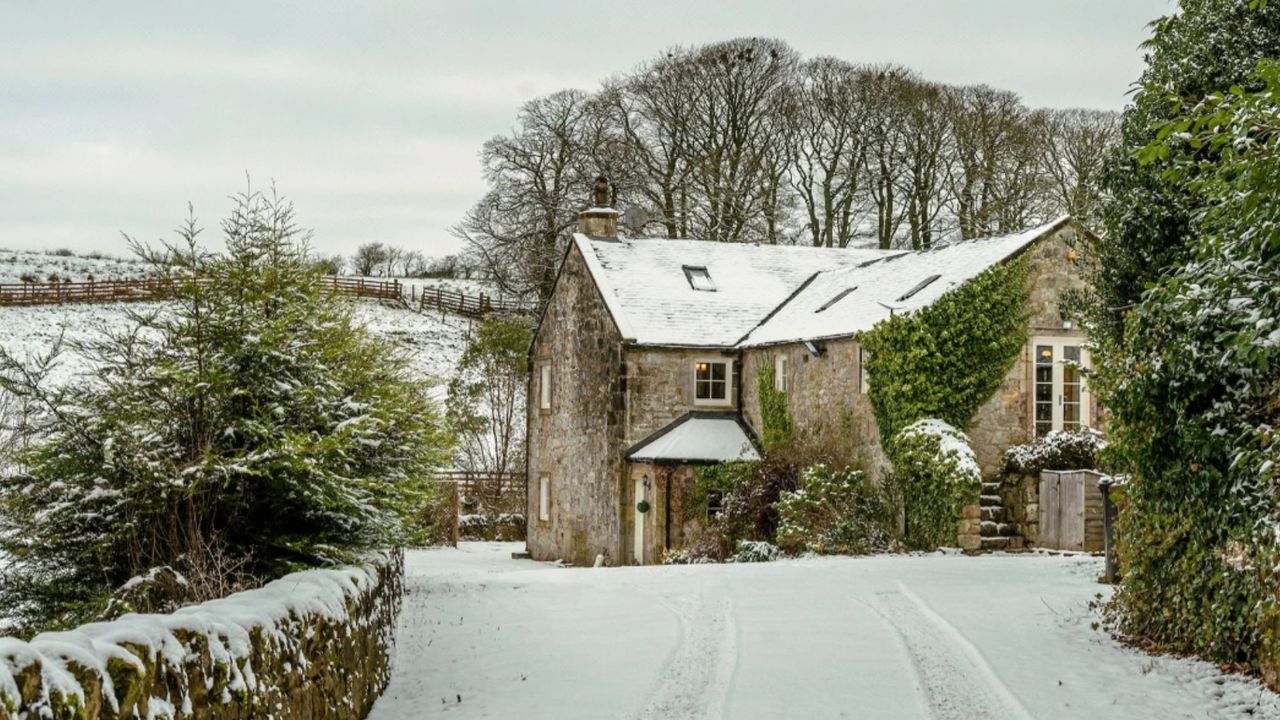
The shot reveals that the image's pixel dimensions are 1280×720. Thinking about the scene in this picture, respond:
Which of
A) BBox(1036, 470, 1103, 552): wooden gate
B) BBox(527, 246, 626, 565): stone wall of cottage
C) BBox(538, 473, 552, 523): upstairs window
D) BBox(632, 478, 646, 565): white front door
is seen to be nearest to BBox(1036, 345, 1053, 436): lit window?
BBox(1036, 470, 1103, 552): wooden gate

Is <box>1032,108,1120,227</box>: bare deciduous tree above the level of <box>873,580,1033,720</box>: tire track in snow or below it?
above

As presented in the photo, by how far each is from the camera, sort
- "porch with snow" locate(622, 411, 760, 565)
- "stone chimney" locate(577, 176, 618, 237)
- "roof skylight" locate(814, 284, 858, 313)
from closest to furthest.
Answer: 1. "porch with snow" locate(622, 411, 760, 565)
2. "roof skylight" locate(814, 284, 858, 313)
3. "stone chimney" locate(577, 176, 618, 237)

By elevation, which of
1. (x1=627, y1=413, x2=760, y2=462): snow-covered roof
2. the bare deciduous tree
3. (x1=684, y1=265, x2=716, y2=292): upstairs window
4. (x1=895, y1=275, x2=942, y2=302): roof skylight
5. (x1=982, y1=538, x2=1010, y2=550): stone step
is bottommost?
(x1=982, y1=538, x2=1010, y2=550): stone step

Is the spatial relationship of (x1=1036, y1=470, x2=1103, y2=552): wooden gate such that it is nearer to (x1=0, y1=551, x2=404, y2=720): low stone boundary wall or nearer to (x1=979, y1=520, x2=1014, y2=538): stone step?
(x1=979, y1=520, x2=1014, y2=538): stone step

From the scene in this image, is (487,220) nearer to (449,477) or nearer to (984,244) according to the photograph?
(449,477)

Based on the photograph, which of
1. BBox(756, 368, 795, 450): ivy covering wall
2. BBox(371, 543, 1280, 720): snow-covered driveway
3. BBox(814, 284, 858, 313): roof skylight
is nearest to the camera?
BBox(371, 543, 1280, 720): snow-covered driveway

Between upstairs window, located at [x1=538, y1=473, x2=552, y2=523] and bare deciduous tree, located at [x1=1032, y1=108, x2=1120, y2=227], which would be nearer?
upstairs window, located at [x1=538, y1=473, x2=552, y2=523]

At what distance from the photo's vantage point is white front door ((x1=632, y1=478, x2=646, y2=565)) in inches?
953

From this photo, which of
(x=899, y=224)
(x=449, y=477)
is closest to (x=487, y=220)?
(x=449, y=477)

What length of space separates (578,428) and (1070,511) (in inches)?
458

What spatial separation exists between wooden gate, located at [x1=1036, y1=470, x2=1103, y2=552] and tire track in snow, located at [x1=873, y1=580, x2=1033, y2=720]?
23.1 feet

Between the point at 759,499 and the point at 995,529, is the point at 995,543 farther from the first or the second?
the point at 759,499

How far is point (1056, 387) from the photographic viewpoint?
69.3 feet

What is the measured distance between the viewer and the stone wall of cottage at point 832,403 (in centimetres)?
2155
